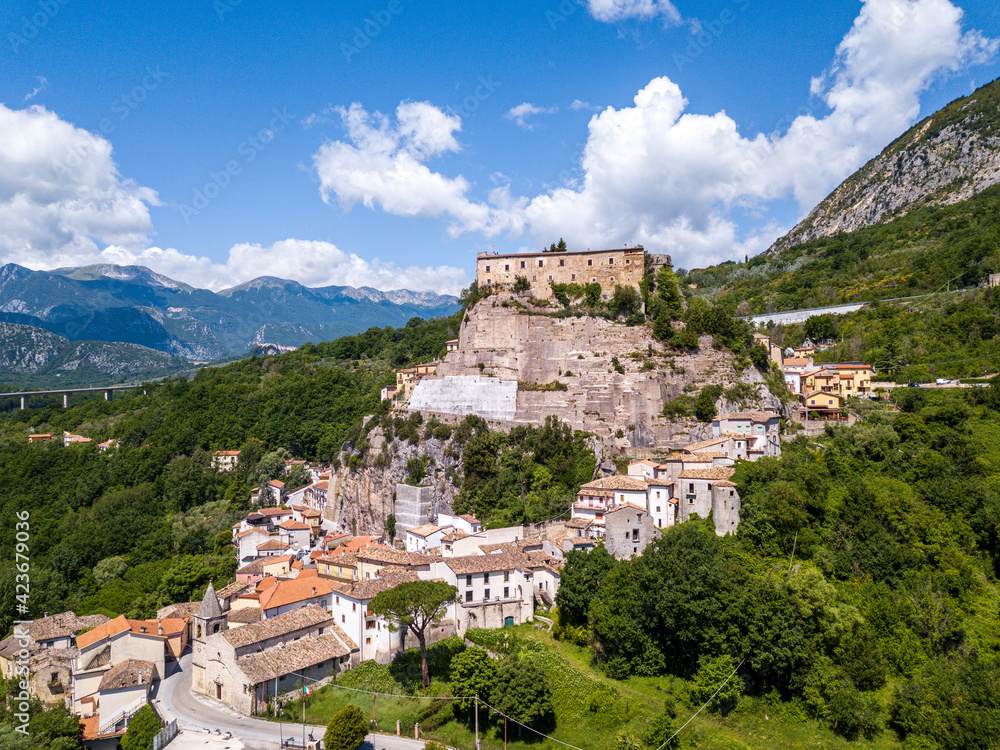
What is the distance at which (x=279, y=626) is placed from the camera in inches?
1100

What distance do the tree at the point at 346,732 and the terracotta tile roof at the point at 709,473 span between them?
19.5 meters

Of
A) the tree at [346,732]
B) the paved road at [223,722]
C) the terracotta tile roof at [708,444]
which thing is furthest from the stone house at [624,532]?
the tree at [346,732]

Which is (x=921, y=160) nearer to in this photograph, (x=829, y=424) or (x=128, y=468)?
(x=829, y=424)

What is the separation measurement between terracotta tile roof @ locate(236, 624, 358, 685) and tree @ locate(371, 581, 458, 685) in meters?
3.50

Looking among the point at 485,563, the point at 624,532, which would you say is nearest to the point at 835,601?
the point at 624,532

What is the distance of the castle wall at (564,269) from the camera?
168ft

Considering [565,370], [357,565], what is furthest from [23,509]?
[565,370]

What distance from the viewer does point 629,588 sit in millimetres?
25438

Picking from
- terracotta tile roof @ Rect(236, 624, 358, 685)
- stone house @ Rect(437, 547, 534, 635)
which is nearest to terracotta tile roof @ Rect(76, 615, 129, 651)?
terracotta tile roof @ Rect(236, 624, 358, 685)

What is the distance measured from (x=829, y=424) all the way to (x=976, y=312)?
21645 mm

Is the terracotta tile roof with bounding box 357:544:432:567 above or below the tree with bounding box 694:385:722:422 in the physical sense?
below

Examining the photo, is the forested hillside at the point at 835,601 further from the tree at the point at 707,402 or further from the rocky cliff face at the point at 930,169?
the rocky cliff face at the point at 930,169

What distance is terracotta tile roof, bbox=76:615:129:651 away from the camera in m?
29.8

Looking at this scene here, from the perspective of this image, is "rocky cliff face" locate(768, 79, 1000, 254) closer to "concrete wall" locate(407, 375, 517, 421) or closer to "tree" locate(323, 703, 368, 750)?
"concrete wall" locate(407, 375, 517, 421)
